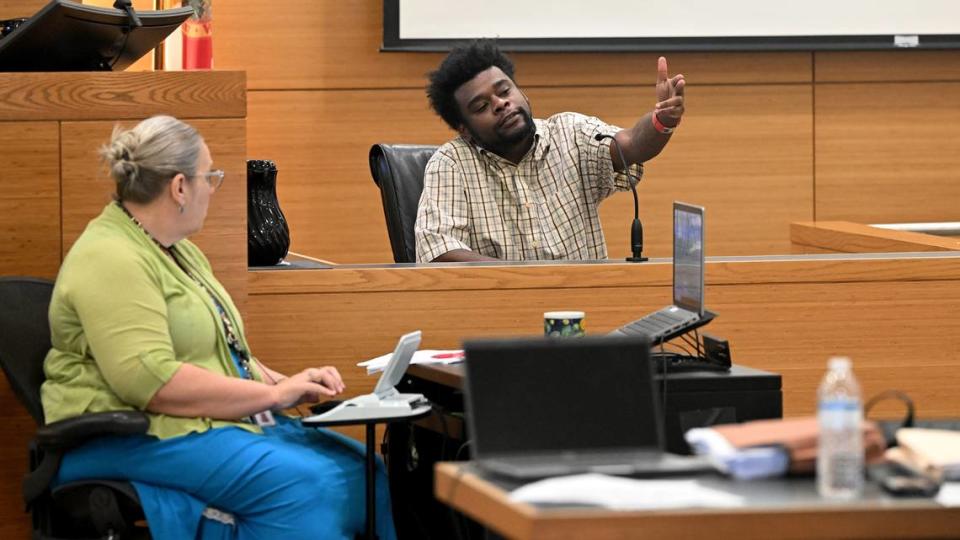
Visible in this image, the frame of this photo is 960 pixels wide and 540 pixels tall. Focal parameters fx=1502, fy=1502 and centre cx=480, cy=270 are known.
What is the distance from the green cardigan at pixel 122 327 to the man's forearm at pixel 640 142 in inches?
53.5

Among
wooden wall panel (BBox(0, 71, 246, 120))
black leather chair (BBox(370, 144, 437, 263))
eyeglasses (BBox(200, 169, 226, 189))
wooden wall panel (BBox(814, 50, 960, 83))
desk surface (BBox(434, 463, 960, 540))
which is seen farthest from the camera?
wooden wall panel (BBox(814, 50, 960, 83))

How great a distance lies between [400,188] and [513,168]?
0.96ft

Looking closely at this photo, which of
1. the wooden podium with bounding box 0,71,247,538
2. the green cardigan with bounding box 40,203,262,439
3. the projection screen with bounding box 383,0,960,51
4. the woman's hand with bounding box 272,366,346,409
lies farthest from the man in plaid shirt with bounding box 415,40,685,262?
the projection screen with bounding box 383,0,960,51

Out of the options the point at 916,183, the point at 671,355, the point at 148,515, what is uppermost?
the point at 916,183

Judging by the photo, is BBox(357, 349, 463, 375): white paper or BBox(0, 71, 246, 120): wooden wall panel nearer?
BBox(357, 349, 463, 375): white paper

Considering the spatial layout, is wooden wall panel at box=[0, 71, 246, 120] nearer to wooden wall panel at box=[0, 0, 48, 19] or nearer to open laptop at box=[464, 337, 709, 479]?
wooden wall panel at box=[0, 0, 48, 19]

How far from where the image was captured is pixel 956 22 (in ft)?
18.2

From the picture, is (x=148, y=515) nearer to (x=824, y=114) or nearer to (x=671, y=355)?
(x=671, y=355)

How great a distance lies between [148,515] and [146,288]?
15.4 inches

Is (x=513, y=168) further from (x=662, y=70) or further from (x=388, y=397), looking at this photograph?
(x=388, y=397)

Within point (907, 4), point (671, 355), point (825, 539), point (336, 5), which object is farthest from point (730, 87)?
point (825, 539)

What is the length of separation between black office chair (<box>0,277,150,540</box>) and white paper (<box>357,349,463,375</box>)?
536 millimetres

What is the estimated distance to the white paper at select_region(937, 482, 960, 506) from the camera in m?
1.64

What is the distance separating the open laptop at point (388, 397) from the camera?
2.67m
